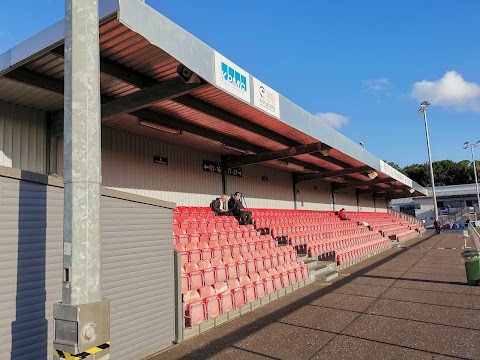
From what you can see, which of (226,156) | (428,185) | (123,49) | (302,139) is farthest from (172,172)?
(428,185)

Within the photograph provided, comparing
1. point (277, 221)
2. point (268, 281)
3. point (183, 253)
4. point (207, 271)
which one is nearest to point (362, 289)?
point (268, 281)

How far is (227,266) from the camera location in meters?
7.76

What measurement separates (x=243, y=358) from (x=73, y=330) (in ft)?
10.1

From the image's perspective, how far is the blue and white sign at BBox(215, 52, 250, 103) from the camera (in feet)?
22.1

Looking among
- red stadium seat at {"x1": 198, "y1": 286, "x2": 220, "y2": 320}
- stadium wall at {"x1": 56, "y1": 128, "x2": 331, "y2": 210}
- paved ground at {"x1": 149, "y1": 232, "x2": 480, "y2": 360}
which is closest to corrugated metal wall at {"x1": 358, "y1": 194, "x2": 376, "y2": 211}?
stadium wall at {"x1": 56, "y1": 128, "x2": 331, "y2": 210}

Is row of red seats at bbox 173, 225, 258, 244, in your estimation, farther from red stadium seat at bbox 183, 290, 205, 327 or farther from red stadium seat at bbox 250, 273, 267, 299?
red stadium seat at bbox 183, 290, 205, 327

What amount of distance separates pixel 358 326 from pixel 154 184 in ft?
22.4

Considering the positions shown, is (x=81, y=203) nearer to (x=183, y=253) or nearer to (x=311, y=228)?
(x=183, y=253)

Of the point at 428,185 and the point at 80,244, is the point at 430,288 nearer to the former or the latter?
the point at 80,244

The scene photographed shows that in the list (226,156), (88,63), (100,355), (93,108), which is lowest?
(100,355)

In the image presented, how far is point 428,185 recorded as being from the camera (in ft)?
283

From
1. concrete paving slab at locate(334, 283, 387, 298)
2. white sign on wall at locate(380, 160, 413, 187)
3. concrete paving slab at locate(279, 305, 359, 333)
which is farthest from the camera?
white sign on wall at locate(380, 160, 413, 187)

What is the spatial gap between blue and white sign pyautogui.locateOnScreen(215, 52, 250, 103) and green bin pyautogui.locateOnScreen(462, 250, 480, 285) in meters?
6.92

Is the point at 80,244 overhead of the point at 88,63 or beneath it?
beneath
